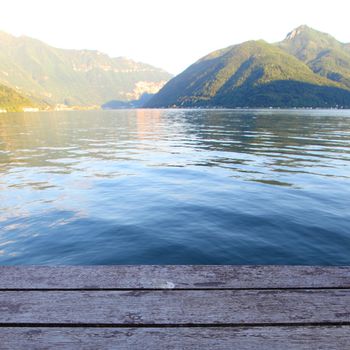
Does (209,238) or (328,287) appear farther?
(209,238)

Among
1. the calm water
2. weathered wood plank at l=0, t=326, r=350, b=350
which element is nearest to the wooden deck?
weathered wood plank at l=0, t=326, r=350, b=350

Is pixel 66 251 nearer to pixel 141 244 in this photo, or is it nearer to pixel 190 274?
pixel 141 244

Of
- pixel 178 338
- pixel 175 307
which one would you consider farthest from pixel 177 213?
pixel 178 338

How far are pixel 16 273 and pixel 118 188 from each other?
11442 mm

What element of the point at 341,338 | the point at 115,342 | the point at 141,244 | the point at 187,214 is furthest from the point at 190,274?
the point at 187,214

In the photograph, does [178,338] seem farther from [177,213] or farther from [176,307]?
[177,213]

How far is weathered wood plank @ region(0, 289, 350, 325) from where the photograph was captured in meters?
3.34

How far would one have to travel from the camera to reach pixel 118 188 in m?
15.8

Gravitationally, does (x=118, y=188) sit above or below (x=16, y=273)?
below

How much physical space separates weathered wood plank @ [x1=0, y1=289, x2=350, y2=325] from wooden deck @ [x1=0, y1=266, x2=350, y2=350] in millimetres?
11

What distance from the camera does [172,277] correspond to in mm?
4254

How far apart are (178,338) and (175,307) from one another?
0.49 metres

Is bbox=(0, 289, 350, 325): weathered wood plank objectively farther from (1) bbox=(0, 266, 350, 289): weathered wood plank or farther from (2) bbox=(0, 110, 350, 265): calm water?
(2) bbox=(0, 110, 350, 265): calm water

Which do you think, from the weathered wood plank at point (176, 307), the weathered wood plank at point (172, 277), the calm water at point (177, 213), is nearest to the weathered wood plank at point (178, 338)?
the weathered wood plank at point (176, 307)
